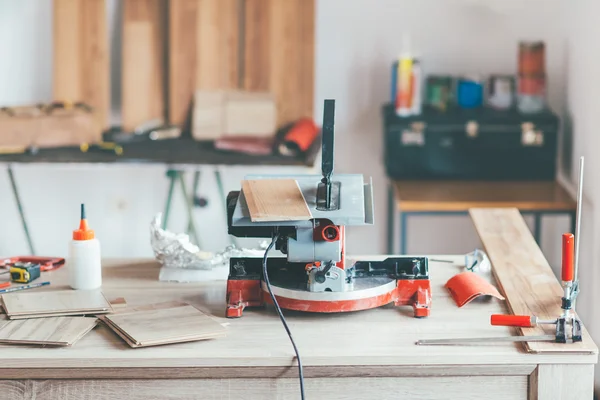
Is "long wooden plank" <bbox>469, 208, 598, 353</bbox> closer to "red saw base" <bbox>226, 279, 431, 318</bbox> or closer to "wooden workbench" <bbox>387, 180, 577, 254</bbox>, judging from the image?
"red saw base" <bbox>226, 279, 431, 318</bbox>

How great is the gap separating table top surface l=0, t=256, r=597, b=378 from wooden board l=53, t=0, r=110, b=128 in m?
2.73

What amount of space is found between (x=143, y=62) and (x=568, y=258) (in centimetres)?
316

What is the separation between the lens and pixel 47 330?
6.32ft

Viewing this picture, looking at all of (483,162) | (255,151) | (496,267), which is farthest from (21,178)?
(496,267)

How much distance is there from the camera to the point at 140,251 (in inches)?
194

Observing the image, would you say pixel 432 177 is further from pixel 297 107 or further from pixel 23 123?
A: pixel 23 123

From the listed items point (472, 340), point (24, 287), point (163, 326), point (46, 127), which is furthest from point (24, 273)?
point (46, 127)

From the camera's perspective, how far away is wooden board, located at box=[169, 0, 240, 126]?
4574mm

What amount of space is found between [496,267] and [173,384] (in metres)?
0.89

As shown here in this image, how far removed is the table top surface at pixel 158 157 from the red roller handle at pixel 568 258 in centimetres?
219

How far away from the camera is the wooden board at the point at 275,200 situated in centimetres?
195

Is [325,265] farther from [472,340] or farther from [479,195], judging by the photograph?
[479,195]

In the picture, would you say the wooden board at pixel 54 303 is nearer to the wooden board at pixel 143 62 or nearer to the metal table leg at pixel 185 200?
the metal table leg at pixel 185 200

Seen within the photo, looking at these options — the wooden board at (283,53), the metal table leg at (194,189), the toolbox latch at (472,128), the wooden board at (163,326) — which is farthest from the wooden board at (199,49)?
the wooden board at (163,326)
